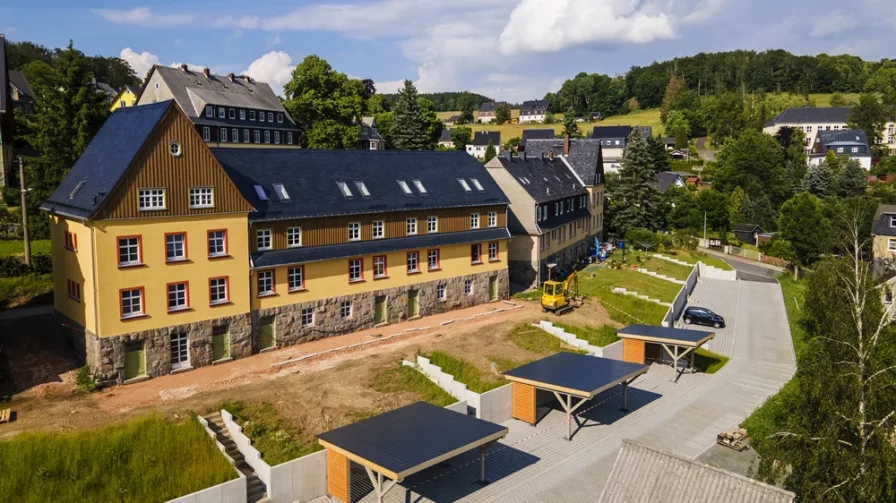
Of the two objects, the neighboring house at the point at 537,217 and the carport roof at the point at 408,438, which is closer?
the carport roof at the point at 408,438

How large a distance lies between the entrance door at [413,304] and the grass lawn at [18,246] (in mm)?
23971

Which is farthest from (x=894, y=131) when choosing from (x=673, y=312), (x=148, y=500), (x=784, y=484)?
(x=148, y=500)

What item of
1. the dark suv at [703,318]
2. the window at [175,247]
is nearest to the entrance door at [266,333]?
the window at [175,247]

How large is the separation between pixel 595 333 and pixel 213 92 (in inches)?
2284

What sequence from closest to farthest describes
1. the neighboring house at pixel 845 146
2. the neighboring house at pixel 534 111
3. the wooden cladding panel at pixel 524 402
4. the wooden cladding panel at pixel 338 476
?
1. the wooden cladding panel at pixel 338 476
2. the wooden cladding panel at pixel 524 402
3. the neighboring house at pixel 845 146
4. the neighboring house at pixel 534 111

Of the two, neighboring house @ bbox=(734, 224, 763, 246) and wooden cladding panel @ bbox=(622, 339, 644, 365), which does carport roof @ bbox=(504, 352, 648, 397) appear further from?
neighboring house @ bbox=(734, 224, 763, 246)

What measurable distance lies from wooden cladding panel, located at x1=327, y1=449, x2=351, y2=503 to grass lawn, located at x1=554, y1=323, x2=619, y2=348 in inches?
798

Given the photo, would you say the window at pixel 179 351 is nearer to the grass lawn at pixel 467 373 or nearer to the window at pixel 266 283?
the window at pixel 266 283

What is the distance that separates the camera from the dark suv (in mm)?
47906

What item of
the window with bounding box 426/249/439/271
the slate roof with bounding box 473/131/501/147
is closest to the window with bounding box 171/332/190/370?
the window with bounding box 426/249/439/271

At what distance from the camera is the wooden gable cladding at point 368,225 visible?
3662 cm

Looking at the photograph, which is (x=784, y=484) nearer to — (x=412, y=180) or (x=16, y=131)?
(x=412, y=180)

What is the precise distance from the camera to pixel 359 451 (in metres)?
21.5

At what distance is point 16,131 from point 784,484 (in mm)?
72489
